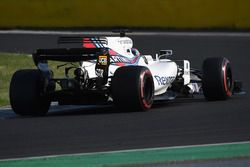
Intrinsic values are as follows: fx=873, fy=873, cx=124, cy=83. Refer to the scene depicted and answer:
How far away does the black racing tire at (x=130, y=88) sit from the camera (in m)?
12.1

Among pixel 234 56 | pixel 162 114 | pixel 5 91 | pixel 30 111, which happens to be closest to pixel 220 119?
pixel 162 114

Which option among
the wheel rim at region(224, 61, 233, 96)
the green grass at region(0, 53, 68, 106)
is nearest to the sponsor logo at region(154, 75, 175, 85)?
the wheel rim at region(224, 61, 233, 96)

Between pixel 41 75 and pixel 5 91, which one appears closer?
pixel 41 75

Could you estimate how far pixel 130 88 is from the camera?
12.1 metres

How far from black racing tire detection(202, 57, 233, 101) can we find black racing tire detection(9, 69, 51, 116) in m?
2.78

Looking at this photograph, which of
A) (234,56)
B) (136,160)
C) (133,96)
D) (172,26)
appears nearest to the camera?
(136,160)

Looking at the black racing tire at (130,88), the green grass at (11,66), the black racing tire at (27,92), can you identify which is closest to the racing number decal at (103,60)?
the black racing tire at (130,88)

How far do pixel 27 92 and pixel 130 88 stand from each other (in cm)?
152

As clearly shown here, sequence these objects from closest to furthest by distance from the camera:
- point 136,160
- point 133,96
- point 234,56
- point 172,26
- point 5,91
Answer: point 136,160, point 133,96, point 5,91, point 234,56, point 172,26

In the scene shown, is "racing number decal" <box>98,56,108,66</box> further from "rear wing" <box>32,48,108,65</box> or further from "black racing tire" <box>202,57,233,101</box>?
"black racing tire" <box>202,57,233,101</box>

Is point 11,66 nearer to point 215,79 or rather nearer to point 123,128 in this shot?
point 215,79

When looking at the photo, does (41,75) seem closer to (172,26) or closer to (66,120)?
(66,120)

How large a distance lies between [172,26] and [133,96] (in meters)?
18.3

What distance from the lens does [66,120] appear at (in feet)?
39.1
